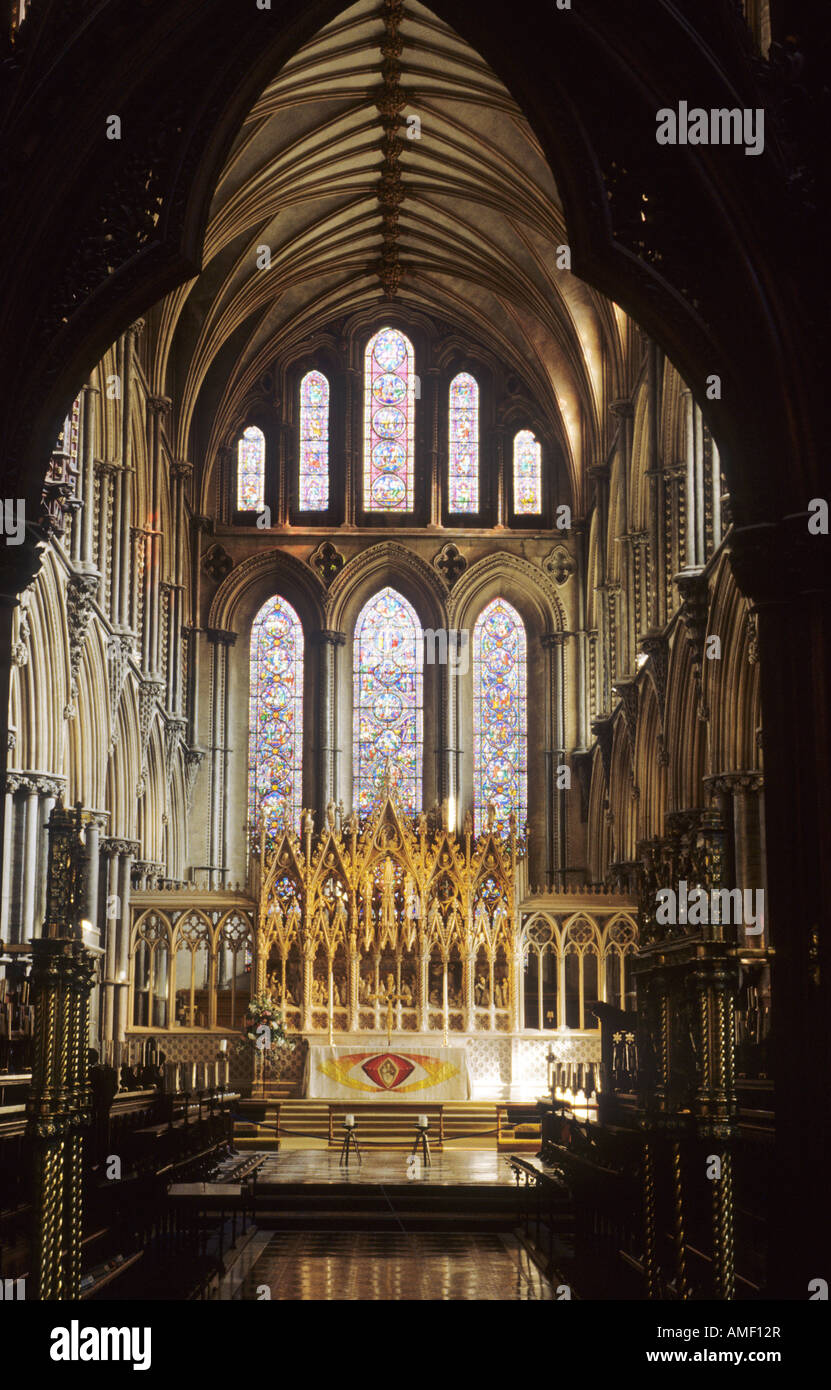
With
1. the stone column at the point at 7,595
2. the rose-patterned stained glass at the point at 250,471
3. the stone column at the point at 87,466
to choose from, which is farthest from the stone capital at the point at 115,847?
the stone column at the point at 7,595

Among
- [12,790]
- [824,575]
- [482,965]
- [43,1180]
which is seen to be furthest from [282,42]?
[482,965]

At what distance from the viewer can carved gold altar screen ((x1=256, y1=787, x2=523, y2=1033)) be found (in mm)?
22172

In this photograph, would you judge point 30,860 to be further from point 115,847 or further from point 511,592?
point 511,592

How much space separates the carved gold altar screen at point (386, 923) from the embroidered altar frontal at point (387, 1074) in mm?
1293

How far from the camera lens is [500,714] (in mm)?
32125

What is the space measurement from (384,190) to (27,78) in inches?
848

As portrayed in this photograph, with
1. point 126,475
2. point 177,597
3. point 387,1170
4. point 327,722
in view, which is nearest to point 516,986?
point 387,1170

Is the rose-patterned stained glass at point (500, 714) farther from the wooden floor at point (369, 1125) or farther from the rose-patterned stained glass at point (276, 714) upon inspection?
the wooden floor at point (369, 1125)

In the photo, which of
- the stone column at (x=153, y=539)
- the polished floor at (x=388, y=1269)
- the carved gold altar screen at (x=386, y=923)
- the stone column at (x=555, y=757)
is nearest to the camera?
the polished floor at (x=388, y=1269)

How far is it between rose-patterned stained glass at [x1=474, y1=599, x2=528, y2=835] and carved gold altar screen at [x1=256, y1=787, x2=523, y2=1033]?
8888mm

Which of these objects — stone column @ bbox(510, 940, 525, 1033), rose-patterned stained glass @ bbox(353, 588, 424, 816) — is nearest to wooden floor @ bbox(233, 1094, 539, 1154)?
stone column @ bbox(510, 940, 525, 1033)

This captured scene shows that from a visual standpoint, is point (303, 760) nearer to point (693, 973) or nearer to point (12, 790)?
point (12, 790)

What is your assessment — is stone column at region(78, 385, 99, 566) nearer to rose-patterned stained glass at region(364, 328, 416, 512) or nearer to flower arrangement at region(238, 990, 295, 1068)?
flower arrangement at region(238, 990, 295, 1068)

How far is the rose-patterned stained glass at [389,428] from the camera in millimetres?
32906
